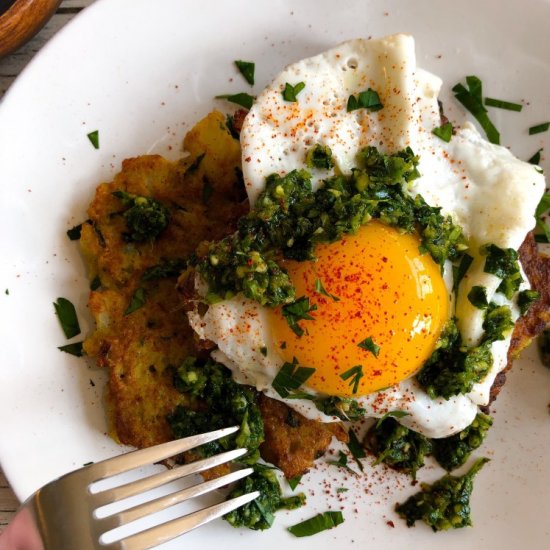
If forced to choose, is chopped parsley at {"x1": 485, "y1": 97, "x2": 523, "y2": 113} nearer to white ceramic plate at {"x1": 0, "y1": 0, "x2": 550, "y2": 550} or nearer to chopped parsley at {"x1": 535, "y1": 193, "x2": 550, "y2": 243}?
white ceramic plate at {"x1": 0, "y1": 0, "x2": 550, "y2": 550}

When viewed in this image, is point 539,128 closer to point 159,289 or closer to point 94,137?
point 159,289

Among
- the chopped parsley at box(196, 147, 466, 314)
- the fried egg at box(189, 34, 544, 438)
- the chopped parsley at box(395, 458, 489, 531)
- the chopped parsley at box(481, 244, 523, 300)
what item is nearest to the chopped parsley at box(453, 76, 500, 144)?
the fried egg at box(189, 34, 544, 438)

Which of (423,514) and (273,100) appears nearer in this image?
(273,100)

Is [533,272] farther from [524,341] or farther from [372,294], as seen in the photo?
[372,294]

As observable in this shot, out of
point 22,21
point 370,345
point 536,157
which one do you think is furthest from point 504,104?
point 22,21

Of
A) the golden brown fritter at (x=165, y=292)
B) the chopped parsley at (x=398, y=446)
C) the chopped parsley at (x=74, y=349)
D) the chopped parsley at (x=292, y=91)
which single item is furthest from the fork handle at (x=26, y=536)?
the chopped parsley at (x=292, y=91)

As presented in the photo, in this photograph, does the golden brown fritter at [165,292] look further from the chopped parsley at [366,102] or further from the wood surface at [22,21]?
the wood surface at [22,21]

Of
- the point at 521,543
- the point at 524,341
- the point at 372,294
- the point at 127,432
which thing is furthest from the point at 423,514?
the point at 127,432
